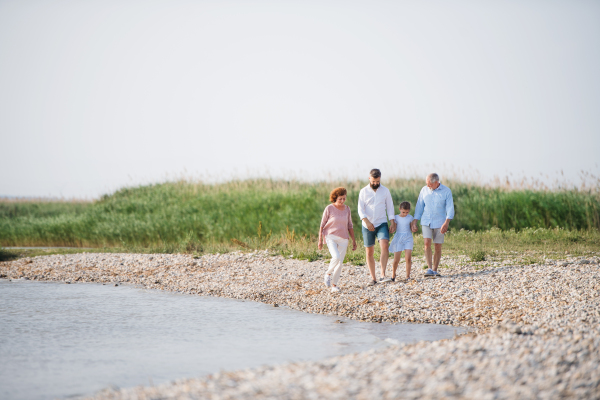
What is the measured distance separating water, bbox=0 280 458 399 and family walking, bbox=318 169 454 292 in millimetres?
1334

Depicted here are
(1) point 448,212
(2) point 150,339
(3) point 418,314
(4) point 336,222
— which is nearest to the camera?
(2) point 150,339

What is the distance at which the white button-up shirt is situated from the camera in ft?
31.2

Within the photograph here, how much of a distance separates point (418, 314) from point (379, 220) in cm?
190

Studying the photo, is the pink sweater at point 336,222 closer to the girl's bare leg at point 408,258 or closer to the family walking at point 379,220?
the family walking at point 379,220

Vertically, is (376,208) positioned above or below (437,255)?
above

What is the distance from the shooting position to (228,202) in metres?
23.0

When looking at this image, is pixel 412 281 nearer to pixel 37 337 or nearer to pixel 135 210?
pixel 37 337

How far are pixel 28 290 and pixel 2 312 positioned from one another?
2789mm

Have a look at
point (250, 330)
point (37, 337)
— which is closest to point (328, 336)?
point (250, 330)

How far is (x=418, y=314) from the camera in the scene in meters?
8.45

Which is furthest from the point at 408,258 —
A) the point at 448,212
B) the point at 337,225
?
the point at 337,225

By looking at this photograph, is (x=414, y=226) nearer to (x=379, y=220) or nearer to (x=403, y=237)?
(x=403, y=237)

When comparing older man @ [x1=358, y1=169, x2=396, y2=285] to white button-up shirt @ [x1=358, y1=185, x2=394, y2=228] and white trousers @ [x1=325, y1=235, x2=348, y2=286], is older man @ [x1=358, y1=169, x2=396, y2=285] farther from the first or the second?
white trousers @ [x1=325, y1=235, x2=348, y2=286]

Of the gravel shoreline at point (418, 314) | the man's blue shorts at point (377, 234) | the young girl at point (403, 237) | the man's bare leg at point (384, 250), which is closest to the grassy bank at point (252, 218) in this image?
the gravel shoreline at point (418, 314)
